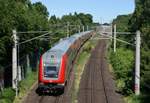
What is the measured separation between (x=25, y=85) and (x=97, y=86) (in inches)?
285

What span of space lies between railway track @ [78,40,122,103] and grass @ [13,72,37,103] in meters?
5.03

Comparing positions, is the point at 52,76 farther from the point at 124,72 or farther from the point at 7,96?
the point at 124,72

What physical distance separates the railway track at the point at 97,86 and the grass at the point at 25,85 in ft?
16.5

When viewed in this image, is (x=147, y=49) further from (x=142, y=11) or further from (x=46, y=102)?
(x=142, y=11)

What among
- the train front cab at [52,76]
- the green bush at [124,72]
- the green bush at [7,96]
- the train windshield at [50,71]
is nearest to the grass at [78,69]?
the train front cab at [52,76]

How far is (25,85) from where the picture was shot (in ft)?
148

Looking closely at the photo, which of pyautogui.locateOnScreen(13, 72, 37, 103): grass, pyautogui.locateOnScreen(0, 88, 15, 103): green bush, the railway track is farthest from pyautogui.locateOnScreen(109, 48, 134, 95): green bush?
pyautogui.locateOnScreen(0, 88, 15, 103): green bush


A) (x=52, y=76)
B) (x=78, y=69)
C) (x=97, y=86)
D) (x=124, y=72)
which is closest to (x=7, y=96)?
(x=52, y=76)

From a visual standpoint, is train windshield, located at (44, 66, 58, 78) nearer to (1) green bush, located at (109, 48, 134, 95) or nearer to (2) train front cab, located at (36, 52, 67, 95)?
(2) train front cab, located at (36, 52, 67, 95)

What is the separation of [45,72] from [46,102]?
3175 mm

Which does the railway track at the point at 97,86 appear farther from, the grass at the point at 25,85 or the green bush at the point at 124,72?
the grass at the point at 25,85

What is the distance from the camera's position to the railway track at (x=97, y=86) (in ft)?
129

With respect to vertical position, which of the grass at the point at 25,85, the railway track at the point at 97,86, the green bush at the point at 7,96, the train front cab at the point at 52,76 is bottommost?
the railway track at the point at 97,86

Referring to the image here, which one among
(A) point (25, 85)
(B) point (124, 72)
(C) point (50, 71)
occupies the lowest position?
(A) point (25, 85)
